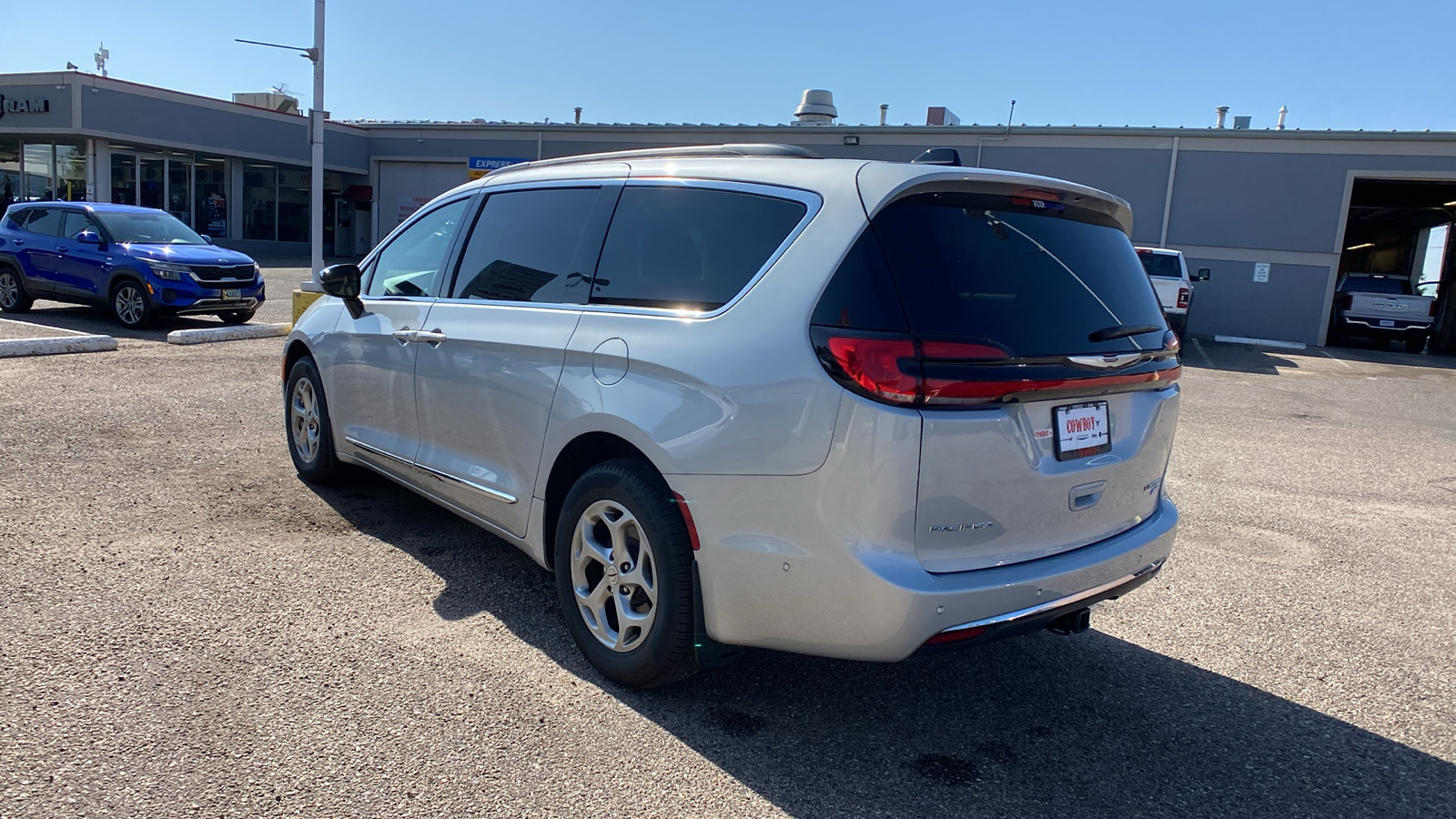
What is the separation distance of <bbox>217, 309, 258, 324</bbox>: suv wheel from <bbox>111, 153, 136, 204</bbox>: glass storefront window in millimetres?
18092

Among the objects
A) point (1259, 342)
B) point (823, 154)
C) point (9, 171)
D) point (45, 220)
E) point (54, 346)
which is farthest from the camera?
point (9, 171)

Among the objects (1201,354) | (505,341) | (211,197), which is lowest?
(1201,354)

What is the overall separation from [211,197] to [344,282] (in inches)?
1241

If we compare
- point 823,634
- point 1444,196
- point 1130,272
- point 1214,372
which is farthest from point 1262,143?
point 823,634

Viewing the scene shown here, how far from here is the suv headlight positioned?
43.7 feet

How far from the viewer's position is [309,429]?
5742mm

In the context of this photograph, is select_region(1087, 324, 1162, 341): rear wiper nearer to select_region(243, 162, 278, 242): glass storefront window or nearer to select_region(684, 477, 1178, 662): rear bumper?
select_region(684, 477, 1178, 662): rear bumper

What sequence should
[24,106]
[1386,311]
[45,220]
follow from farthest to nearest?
[24,106]
[1386,311]
[45,220]

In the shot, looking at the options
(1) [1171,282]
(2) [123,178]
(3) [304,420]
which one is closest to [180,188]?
(2) [123,178]

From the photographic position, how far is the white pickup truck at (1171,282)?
57.3ft

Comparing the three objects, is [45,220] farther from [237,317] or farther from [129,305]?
[237,317]

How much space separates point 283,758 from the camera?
2930mm

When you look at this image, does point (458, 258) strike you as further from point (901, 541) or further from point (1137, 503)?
point (1137, 503)

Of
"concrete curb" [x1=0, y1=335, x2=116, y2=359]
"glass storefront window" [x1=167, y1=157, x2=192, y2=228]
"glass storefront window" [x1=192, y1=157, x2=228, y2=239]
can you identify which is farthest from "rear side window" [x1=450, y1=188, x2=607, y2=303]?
"glass storefront window" [x1=192, y1=157, x2=228, y2=239]
